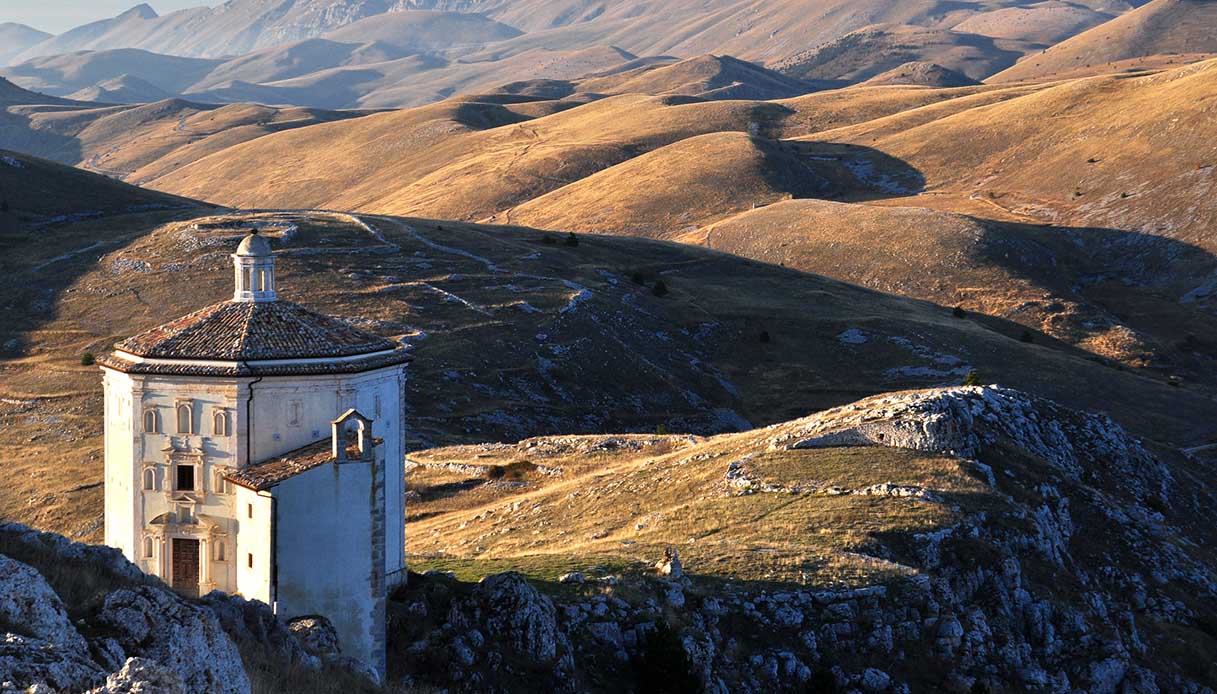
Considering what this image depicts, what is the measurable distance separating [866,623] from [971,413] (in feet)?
60.8

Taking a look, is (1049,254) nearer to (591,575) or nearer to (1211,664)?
(1211,664)

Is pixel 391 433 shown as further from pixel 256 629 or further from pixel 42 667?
pixel 42 667

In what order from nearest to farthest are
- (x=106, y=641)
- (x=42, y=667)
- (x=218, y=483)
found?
1. (x=42, y=667)
2. (x=106, y=641)
3. (x=218, y=483)

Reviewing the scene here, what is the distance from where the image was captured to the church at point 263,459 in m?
32.9

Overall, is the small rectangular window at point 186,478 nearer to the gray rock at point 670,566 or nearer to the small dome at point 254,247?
the small dome at point 254,247

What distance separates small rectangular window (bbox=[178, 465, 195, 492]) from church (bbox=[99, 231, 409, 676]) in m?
0.04

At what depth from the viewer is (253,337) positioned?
121 feet

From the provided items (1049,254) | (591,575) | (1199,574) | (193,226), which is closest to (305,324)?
(591,575)

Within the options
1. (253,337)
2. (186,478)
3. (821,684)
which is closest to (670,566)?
(821,684)

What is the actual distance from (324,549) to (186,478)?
615 cm

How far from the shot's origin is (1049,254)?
153 meters

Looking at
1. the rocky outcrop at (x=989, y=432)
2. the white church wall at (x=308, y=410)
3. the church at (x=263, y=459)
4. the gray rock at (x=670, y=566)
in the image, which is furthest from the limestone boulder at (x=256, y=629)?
the rocky outcrop at (x=989, y=432)

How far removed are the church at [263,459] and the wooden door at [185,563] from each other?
0.04 metres

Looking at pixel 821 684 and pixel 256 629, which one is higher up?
pixel 256 629
